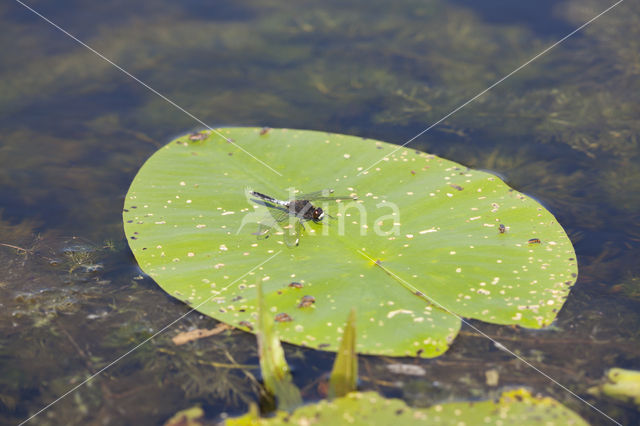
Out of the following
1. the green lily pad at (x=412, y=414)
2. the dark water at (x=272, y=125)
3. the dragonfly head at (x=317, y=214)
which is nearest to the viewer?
the green lily pad at (x=412, y=414)

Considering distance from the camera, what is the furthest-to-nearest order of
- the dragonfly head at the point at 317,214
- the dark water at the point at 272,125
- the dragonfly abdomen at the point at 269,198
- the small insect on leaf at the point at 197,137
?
the small insect on leaf at the point at 197,137 → the dragonfly abdomen at the point at 269,198 → the dragonfly head at the point at 317,214 → the dark water at the point at 272,125

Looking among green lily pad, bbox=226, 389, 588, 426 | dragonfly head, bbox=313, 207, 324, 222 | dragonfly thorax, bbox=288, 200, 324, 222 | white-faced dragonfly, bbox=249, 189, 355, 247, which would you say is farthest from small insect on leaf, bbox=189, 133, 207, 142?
green lily pad, bbox=226, 389, 588, 426

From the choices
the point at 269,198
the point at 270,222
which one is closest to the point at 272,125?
the point at 269,198

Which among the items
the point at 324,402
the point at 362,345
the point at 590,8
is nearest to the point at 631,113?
the point at 590,8

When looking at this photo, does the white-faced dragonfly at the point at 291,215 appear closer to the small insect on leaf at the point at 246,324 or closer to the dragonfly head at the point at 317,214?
the dragonfly head at the point at 317,214

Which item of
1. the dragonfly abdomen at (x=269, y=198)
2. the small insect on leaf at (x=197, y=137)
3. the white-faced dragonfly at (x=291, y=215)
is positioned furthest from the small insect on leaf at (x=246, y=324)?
the small insect on leaf at (x=197, y=137)

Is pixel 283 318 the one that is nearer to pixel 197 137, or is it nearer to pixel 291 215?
pixel 291 215
